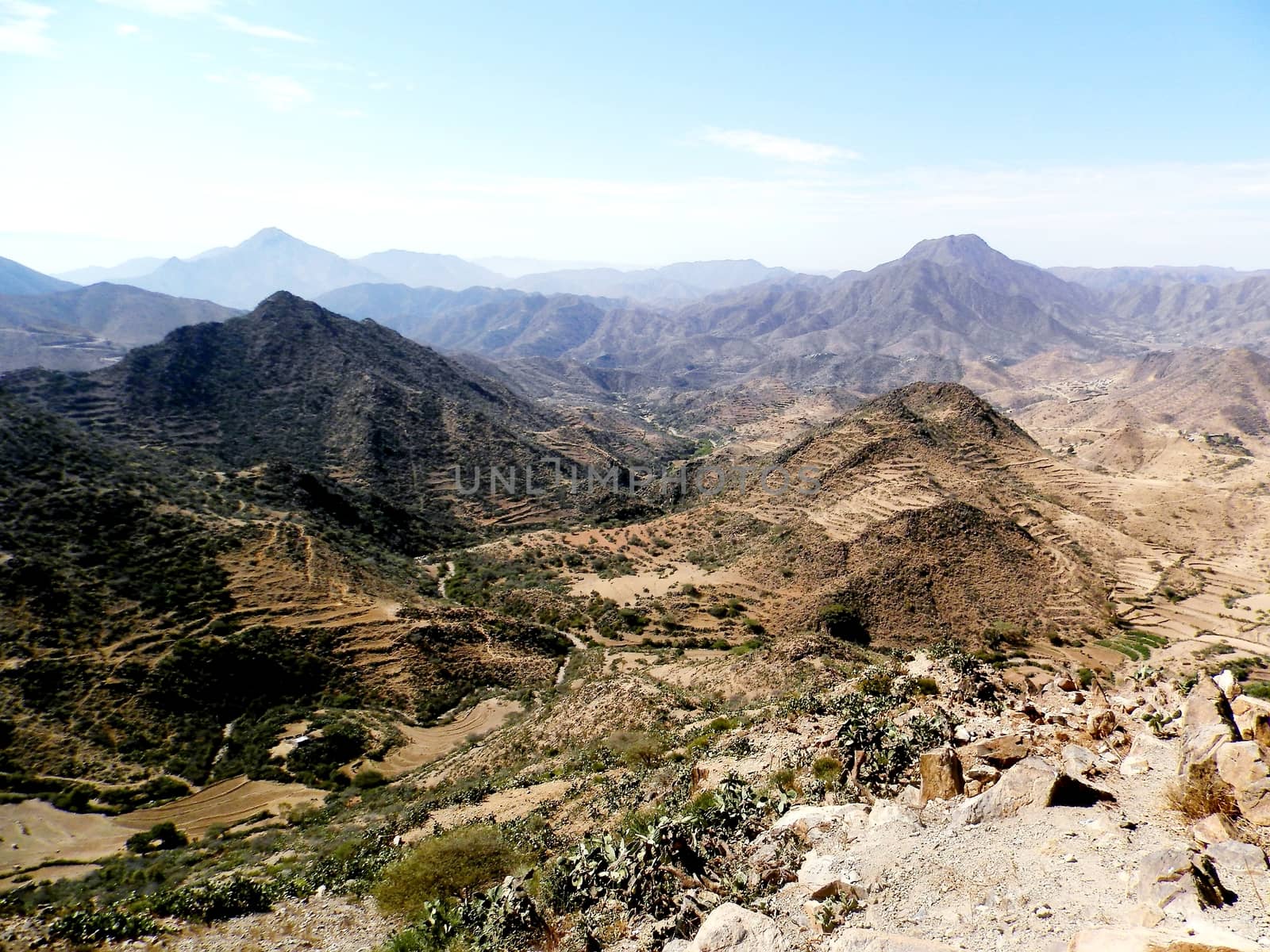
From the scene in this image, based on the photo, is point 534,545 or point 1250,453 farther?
point 1250,453

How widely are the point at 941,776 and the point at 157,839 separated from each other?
90.0 feet

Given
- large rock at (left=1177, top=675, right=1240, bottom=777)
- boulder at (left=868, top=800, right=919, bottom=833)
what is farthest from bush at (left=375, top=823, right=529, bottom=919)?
large rock at (left=1177, top=675, right=1240, bottom=777)

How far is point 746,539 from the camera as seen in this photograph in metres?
54.6

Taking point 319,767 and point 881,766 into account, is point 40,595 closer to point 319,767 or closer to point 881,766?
point 319,767

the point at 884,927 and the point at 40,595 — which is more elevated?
the point at 884,927

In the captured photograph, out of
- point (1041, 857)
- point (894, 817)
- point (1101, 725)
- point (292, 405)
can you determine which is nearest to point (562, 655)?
point (894, 817)

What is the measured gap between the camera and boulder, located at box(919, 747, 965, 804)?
31.8ft

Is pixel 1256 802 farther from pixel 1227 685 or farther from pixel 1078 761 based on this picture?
pixel 1227 685

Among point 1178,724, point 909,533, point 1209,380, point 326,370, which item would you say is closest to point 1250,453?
point 1209,380

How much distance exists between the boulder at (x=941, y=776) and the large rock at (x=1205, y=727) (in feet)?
9.72

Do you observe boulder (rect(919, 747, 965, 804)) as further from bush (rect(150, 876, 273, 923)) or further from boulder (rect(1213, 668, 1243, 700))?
bush (rect(150, 876, 273, 923))

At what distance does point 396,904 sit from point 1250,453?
166057mm

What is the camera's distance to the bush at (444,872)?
12180 mm

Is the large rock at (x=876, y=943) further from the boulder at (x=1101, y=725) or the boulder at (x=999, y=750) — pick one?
the boulder at (x=1101, y=725)
